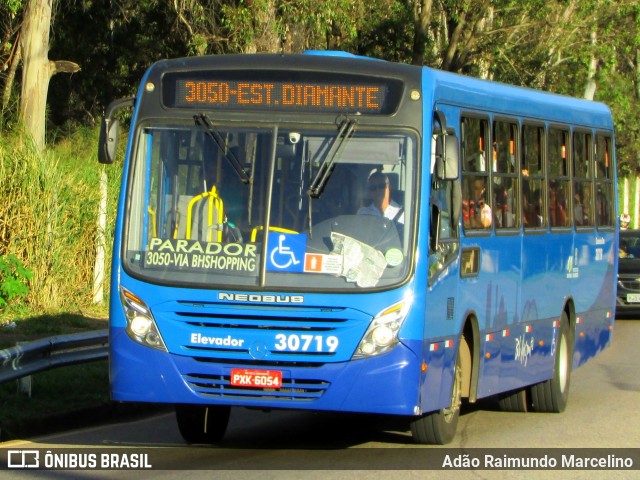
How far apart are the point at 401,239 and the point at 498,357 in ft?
8.20

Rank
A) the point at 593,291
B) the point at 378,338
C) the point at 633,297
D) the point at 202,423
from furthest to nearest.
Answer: the point at 633,297, the point at 593,291, the point at 202,423, the point at 378,338

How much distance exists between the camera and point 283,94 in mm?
9109

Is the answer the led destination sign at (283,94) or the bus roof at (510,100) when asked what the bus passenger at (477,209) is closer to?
the bus roof at (510,100)

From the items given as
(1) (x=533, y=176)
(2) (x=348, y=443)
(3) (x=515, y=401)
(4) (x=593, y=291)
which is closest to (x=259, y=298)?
(2) (x=348, y=443)

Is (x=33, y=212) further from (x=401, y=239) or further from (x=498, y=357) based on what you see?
(x=401, y=239)

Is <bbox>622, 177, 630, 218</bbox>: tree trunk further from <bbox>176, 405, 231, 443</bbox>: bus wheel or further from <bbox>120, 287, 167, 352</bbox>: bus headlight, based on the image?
<bbox>120, 287, 167, 352</bbox>: bus headlight

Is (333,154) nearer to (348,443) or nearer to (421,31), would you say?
(348,443)

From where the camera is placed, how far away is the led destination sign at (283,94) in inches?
355

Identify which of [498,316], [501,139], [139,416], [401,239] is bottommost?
[139,416]

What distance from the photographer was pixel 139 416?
39.0 feet

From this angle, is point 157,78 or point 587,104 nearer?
point 157,78

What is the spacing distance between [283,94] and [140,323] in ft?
6.24

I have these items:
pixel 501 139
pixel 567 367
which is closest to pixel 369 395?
pixel 501 139

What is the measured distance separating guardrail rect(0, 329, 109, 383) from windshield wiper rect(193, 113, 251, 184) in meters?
2.63
